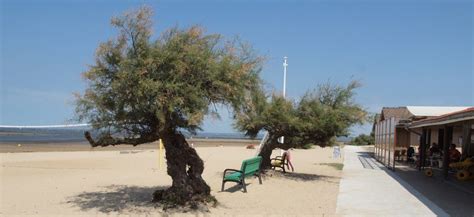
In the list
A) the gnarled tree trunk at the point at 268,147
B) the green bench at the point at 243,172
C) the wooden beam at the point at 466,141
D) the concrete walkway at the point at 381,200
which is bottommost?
the concrete walkway at the point at 381,200

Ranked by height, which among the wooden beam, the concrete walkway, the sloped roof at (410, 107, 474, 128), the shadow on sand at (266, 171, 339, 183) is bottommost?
the concrete walkway

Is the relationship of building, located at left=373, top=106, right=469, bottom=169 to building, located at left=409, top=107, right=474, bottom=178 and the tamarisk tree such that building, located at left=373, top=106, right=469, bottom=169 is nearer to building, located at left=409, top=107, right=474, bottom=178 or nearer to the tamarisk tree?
building, located at left=409, top=107, right=474, bottom=178

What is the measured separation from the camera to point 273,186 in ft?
46.7

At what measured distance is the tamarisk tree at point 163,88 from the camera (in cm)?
903

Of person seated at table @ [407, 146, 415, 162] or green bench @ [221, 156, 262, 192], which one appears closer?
green bench @ [221, 156, 262, 192]

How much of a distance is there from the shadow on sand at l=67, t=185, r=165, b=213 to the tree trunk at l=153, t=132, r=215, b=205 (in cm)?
49

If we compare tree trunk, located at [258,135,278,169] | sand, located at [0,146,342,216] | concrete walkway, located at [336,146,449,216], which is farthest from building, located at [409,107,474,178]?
tree trunk, located at [258,135,278,169]

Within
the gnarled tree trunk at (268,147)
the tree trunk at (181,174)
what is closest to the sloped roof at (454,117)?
the gnarled tree trunk at (268,147)

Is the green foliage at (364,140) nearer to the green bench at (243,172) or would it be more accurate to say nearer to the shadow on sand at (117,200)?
the green bench at (243,172)

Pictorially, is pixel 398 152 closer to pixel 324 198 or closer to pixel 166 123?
pixel 324 198

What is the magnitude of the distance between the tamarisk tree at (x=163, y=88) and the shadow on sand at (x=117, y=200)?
0.63 metres

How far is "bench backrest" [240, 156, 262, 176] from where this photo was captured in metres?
Result: 12.9

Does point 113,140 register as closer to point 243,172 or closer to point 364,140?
point 243,172

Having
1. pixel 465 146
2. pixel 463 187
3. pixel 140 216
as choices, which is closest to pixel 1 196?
pixel 140 216
